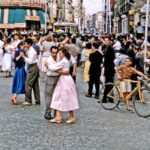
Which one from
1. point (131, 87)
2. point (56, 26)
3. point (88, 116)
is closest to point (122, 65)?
point (131, 87)

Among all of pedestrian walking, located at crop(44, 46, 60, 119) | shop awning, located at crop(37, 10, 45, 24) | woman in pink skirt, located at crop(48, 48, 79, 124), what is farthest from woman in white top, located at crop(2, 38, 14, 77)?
shop awning, located at crop(37, 10, 45, 24)

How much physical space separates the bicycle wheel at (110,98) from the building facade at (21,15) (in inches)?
2023

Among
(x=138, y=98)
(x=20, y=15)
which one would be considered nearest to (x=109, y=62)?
(x=138, y=98)

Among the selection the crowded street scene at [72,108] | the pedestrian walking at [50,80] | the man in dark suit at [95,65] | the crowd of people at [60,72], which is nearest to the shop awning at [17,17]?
the crowd of people at [60,72]

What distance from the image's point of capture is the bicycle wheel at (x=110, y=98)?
15.8 m

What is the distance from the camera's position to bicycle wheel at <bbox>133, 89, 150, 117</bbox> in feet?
47.8

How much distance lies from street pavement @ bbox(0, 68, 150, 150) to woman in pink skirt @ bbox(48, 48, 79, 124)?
0.34 m

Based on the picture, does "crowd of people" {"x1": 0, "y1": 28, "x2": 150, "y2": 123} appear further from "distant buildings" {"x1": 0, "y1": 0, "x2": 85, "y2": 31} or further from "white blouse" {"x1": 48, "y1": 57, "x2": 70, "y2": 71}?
"distant buildings" {"x1": 0, "y1": 0, "x2": 85, "y2": 31}

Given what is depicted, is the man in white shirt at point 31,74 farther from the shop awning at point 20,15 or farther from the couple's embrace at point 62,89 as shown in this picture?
the shop awning at point 20,15

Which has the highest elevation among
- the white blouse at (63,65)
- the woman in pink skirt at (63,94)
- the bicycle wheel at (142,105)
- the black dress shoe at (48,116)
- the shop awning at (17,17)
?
the shop awning at (17,17)

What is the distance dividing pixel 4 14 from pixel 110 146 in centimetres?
6057

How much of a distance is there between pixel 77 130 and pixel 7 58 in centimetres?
1456

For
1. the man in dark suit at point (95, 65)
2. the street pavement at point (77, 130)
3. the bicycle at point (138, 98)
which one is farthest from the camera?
the man in dark suit at point (95, 65)

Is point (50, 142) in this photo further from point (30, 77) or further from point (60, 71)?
point (30, 77)
